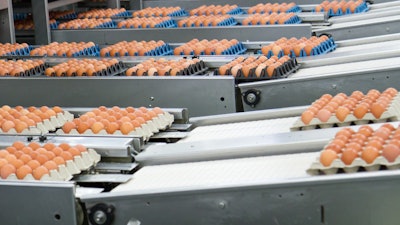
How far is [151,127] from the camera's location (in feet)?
16.0

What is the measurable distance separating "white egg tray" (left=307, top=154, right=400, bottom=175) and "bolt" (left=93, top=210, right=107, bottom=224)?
38.0 inches

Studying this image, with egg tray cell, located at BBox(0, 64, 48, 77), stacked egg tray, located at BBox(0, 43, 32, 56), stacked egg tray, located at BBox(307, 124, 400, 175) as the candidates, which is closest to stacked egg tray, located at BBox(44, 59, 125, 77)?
egg tray cell, located at BBox(0, 64, 48, 77)

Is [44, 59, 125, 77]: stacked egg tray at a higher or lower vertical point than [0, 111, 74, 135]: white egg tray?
higher

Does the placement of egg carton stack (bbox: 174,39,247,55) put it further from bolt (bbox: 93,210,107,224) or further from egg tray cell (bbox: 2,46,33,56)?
bolt (bbox: 93,210,107,224)

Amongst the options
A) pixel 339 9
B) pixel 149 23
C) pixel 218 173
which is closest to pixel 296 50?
pixel 149 23

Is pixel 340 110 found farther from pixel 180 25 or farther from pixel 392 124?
pixel 180 25

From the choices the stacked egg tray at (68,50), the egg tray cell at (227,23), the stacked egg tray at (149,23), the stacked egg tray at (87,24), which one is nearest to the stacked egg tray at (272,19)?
the egg tray cell at (227,23)

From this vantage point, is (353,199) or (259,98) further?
(259,98)

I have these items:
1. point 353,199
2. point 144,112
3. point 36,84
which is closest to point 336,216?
point 353,199

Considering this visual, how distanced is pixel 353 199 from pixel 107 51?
4655mm

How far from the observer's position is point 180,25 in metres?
9.29

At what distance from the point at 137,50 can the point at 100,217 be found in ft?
13.1

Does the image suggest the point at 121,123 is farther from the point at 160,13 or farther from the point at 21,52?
the point at 160,13

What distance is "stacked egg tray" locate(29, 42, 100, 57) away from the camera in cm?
787
